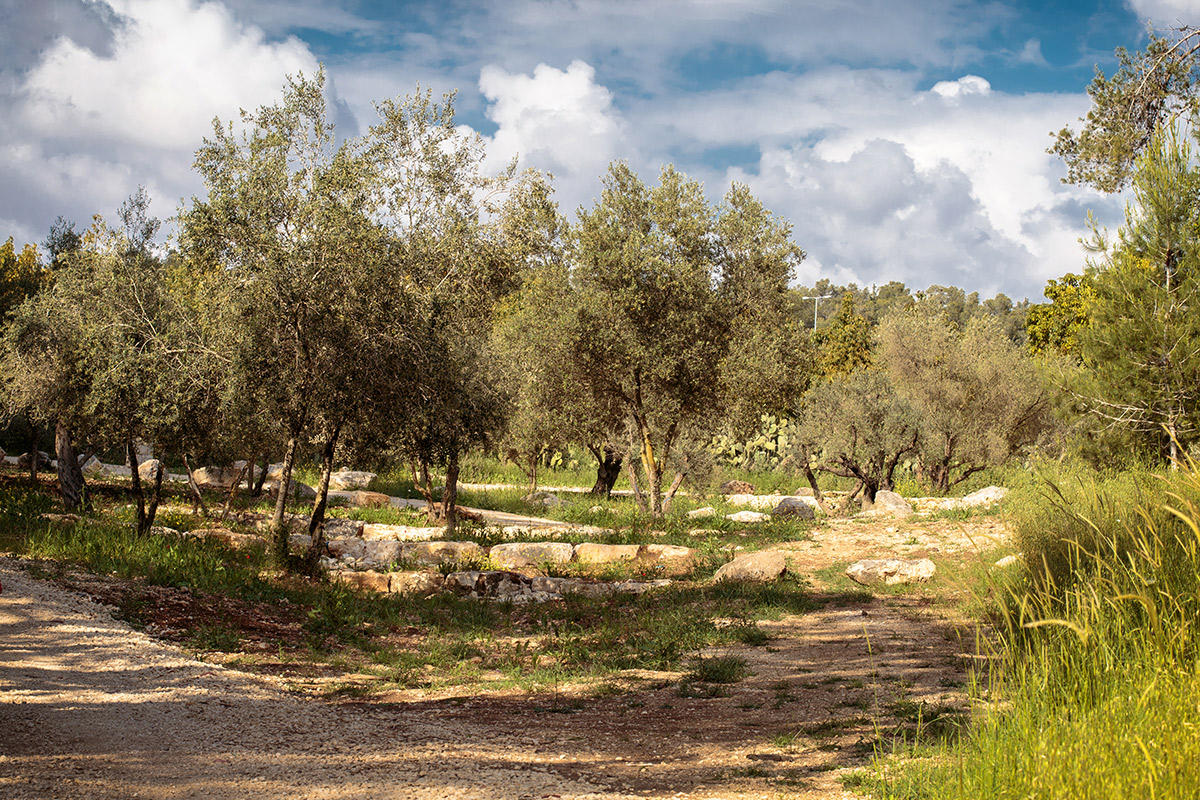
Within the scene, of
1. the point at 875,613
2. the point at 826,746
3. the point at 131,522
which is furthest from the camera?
the point at 131,522

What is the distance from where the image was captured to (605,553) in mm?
16234

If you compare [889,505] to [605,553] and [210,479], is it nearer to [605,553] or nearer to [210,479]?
[605,553]

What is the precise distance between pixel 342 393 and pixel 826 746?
8786mm

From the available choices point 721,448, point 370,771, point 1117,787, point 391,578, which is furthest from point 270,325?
point 721,448

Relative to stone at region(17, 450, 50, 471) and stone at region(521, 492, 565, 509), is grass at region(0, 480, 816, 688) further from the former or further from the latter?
stone at region(17, 450, 50, 471)

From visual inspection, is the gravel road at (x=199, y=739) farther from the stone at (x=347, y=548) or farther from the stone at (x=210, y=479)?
the stone at (x=210, y=479)

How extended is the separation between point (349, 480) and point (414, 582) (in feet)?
58.6

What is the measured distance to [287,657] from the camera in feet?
30.1

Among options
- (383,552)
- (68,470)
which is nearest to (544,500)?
(383,552)

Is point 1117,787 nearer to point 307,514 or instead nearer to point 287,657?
point 287,657

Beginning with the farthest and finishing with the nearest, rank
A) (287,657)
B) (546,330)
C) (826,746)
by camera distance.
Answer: (546,330) < (287,657) < (826,746)

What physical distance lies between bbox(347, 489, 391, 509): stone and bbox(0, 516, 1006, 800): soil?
14.0 m

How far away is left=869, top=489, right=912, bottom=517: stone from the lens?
66.2 feet

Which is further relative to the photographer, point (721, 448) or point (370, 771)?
point (721, 448)
